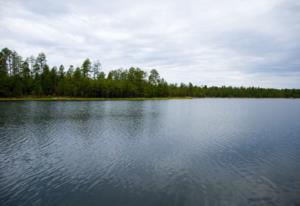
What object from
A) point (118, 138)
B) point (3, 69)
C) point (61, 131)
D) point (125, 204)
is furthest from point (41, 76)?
point (125, 204)

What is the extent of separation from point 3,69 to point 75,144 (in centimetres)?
10018

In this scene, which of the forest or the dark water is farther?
the forest

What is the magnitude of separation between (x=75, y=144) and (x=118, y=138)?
560 cm

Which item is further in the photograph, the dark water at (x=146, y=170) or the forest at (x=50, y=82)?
the forest at (x=50, y=82)

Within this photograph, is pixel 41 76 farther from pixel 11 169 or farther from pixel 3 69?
pixel 11 169

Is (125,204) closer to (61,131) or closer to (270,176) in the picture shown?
(270,176)

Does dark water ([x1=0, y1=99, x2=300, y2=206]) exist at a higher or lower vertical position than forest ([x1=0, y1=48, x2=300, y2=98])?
lower

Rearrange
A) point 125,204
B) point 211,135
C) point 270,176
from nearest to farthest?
point 125,204 < point 270,176 < point 211,135

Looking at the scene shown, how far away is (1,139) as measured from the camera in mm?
23953

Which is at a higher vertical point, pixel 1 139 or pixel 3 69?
pixel 3 69

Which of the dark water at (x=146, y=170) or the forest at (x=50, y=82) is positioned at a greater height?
the forest at (x=50, y=82)

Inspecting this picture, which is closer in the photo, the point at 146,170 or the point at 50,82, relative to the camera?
the point at 146,170

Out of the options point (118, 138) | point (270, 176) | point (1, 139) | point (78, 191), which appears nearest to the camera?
point (78, 191)

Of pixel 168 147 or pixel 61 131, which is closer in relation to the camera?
pixel 168 147
